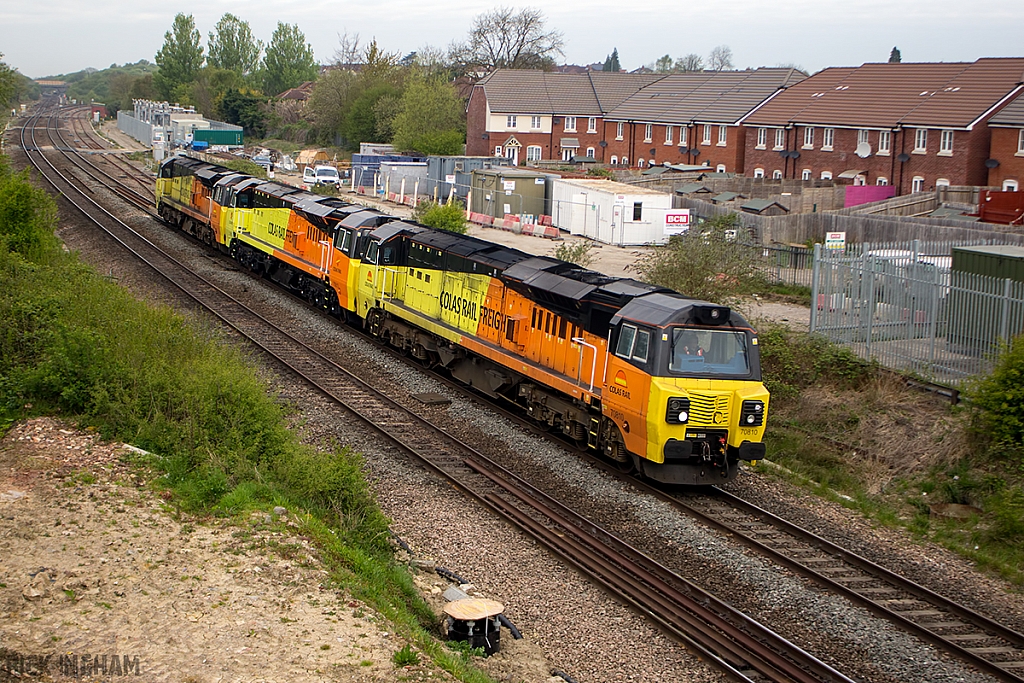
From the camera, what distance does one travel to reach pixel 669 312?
1461cm

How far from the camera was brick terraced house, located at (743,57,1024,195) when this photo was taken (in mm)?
44656

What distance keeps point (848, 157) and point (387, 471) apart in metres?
41.9

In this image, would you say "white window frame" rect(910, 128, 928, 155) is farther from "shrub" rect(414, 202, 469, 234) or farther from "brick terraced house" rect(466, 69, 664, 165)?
"brick terraced house" rect(466, 69, 664, 165)

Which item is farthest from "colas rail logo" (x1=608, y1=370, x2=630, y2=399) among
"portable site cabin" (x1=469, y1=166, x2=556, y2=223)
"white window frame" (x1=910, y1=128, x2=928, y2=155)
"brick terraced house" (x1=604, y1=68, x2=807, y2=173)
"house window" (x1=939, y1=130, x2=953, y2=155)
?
"brick terraced house" (x1=604, y1=68, x2=807, y2=173)

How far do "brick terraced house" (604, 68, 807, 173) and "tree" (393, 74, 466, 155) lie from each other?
12.4 metres

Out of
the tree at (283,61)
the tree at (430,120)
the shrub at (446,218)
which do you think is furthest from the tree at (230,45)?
the shrub at (446,218)

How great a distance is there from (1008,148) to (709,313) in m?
34.9

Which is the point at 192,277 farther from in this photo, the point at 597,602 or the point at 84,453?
the point at 597,602

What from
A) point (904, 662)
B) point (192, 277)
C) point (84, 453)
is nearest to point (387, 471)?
point (84, 453)

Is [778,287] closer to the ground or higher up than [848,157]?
closer to the ground

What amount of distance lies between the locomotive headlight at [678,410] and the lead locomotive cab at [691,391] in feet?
0.05

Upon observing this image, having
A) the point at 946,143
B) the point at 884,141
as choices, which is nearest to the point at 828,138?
the point at 884,141

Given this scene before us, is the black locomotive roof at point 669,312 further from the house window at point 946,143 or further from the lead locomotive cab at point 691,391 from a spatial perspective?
the house window at point 946,143

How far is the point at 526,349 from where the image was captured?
18.2 metres
